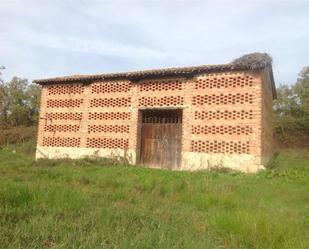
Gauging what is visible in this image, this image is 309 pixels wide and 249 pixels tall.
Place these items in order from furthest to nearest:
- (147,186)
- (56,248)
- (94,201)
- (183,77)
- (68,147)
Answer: (68,147), (183,77), (147,186), (94,201), (56,248)

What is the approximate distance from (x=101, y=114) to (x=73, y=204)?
9547 millimetres

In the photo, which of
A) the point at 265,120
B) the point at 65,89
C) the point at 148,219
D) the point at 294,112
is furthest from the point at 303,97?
the point at 148,219

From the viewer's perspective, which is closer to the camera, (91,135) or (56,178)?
(56,178)

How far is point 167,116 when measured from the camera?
15.6 m

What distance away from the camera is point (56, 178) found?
9234mm

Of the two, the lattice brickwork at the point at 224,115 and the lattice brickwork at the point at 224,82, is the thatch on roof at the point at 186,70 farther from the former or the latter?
the lattice brickwork at the point at 224,115

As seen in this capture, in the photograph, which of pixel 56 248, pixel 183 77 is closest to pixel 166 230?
pixel 56 248

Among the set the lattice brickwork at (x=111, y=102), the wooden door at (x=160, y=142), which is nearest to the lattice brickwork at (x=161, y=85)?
the lattice brickwork at (x=111, y=102)

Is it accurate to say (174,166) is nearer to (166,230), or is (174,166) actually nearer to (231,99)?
(231,99)

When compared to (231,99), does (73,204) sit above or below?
below

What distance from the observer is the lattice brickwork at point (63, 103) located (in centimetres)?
1557

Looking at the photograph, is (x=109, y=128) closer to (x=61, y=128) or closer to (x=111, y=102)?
(x=111, y=102)

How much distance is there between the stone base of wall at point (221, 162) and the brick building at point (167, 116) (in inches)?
1.3

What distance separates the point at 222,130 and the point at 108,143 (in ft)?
15.9
